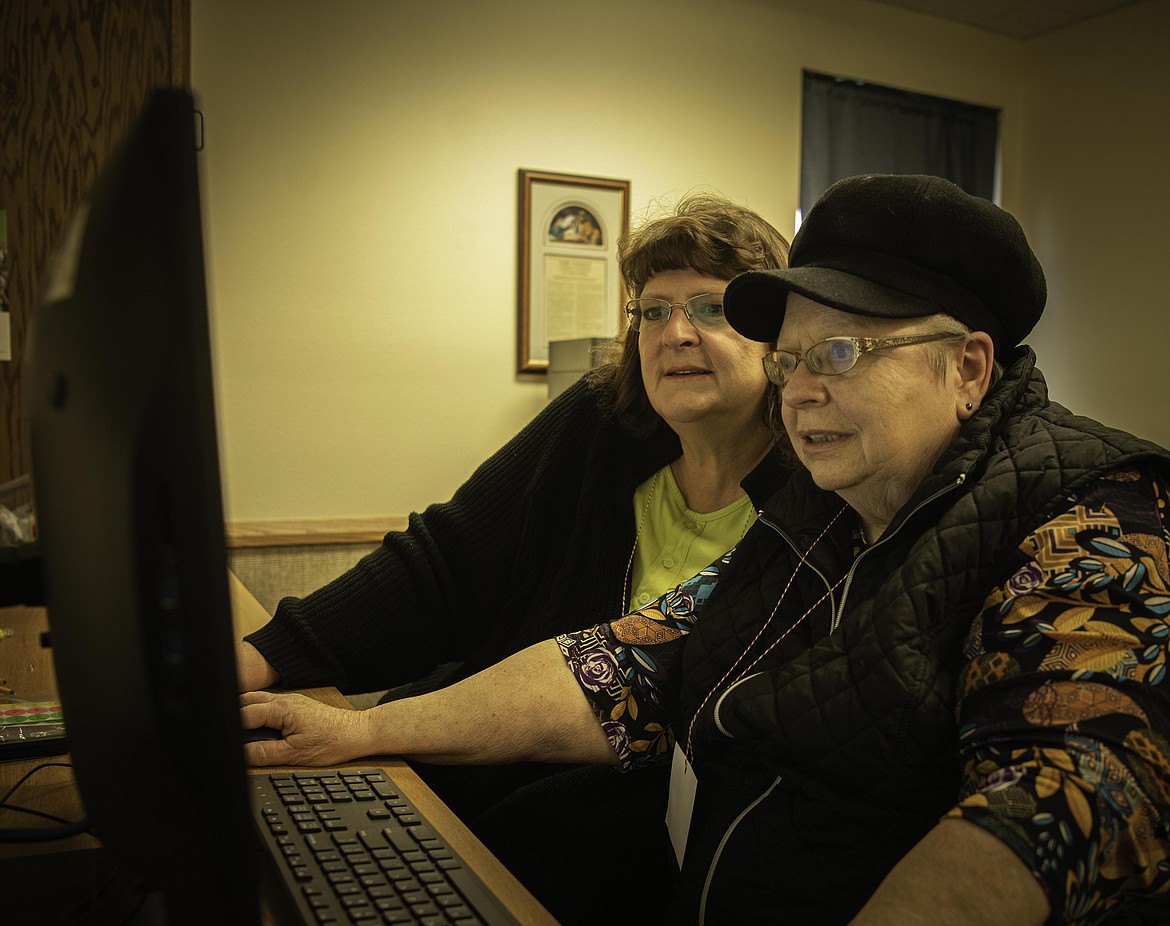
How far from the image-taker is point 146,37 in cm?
303

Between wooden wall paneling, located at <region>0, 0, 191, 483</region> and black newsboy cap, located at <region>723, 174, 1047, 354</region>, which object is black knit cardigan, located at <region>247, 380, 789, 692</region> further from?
wooden wall paneling, located at <region>0, 0, 191, 483</region>

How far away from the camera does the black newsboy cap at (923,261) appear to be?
111 centimetres

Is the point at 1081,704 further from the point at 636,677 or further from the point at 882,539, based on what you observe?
the point at 636,677

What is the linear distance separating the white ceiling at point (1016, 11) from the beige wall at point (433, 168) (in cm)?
10

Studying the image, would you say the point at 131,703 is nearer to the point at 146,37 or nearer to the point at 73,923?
the point at 73,923

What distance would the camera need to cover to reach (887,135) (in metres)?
4.96

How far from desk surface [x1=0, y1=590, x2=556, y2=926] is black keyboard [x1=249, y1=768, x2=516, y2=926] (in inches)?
0.8

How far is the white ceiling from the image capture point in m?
4.73

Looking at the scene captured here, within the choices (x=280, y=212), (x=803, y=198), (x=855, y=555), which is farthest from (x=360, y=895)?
(x=803, y=198)

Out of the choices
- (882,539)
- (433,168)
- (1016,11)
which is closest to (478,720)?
(882,539)

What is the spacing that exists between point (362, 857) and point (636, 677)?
528mm

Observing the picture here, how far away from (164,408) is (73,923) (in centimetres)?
47

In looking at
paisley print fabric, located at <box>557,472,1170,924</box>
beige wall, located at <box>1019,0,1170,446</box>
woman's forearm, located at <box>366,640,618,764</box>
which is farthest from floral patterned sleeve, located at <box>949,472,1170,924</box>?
beige wall, located at <box>1019,0,1170,446</box>

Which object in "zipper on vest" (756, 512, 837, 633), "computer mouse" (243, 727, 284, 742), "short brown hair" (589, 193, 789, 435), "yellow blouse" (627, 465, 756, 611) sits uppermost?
"short brown hair" (589, 193, 789, 435)
